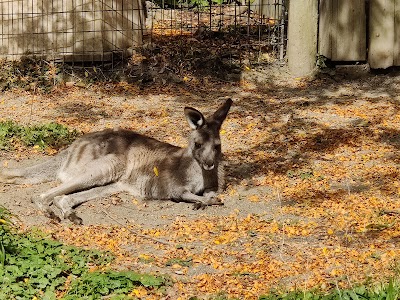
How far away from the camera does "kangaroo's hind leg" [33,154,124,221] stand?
809 centimetres

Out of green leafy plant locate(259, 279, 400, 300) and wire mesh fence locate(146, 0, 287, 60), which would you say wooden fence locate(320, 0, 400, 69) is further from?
green leafy plant locate(259, 279, 400, 300)

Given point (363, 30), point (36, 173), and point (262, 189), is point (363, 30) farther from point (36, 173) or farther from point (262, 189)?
point (36, 173)

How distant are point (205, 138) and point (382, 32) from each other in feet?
16.3

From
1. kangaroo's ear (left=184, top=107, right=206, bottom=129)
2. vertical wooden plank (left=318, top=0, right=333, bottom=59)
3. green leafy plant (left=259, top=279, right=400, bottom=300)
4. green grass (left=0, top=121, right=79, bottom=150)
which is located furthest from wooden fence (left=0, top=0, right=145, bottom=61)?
green leafy plant (left=259, top=279, right=400, bottom=300)

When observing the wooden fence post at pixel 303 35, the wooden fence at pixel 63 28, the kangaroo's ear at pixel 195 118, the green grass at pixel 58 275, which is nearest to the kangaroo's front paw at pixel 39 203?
the green grass at pixel 58 275

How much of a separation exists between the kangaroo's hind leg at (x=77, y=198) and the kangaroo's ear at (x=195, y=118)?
110 cm

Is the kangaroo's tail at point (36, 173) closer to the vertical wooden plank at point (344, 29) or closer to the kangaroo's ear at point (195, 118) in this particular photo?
the kangaroo's ear at point (195, 118)

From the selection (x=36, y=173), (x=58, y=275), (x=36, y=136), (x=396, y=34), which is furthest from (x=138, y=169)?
(x=396, y=34)

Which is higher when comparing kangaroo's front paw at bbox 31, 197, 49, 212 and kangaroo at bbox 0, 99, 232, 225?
kangaroo at bbox 0, 99, 232, 225

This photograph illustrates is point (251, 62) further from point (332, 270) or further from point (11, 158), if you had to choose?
point (332, 270)

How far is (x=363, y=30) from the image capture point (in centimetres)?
1209

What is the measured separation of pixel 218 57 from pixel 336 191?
17.6ft

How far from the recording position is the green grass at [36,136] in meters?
9.46

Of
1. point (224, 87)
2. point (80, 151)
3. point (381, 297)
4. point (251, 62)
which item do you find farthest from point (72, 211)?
point (251, 62)
